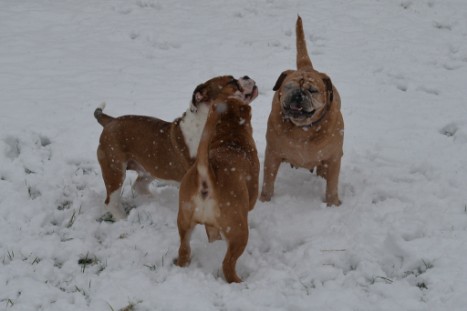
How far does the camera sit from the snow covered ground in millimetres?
3744

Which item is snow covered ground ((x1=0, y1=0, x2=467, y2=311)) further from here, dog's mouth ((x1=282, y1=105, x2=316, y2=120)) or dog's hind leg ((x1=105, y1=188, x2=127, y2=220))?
dog's mouth ((x1=282, y1=105, x2=316, y2=120))

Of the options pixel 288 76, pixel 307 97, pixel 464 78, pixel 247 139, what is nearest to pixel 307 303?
pixel 247 139

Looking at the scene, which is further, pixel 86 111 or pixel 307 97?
pixel 86 111

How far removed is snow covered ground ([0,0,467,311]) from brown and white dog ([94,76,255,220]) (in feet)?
1.17

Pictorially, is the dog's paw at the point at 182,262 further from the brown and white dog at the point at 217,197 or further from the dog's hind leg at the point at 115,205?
the dog's hind leg at the point at 115,205

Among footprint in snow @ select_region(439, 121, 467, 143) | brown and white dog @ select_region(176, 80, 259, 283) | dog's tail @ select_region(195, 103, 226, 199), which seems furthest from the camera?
footprint in snow @ select_region(439, 121, 467, 143)

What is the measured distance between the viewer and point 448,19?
10.1m

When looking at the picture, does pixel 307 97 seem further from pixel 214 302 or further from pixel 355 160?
pixel 214 302

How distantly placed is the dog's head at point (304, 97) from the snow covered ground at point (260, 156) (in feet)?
3.09

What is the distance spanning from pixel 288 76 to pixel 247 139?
0.91m

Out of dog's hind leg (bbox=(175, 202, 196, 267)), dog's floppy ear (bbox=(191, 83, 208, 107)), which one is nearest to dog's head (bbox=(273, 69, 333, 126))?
dog's floppy ear (bbox=(191, 83, 208, 107))

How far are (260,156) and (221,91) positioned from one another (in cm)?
154

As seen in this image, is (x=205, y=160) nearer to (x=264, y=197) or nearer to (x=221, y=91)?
(x=221, y=91)

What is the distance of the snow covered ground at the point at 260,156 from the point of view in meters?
3.74
